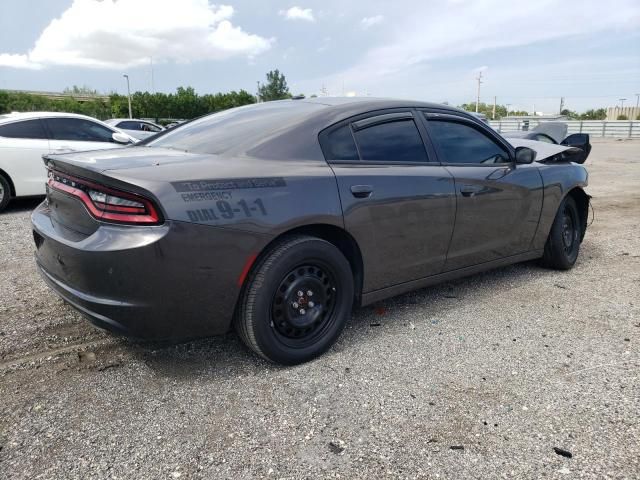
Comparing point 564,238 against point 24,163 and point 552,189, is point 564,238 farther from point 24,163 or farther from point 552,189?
point 24,163

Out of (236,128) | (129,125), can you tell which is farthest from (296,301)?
(129,125)

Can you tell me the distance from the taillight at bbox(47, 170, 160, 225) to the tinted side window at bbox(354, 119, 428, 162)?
4.57ft

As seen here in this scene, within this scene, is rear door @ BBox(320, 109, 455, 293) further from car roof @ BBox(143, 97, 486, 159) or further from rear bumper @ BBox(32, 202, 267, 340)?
rear bumper @ BBox(32, 202, 267, 340)

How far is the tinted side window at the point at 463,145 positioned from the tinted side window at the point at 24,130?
6239mm

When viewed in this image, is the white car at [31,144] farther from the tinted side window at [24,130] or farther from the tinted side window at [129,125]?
the tinted side window at [129,125]

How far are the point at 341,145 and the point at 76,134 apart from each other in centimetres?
624

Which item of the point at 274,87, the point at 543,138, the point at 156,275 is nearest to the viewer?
the point at 156,275

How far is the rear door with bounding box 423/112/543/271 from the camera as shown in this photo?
11.9 feet

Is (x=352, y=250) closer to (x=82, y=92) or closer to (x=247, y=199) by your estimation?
(x=247, y=199)

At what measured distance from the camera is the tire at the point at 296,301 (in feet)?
8.76

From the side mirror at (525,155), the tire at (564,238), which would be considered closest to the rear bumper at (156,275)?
the side mirror at (525,155)

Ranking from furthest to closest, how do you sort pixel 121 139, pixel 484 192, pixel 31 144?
pixel 121 139 → pixel 31 144 → pixel 484 192

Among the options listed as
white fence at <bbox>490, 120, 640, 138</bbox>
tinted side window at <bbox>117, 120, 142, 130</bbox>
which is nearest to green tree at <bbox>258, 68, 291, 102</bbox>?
white fence at <bbox>490, 120, 640, 138</bbox>

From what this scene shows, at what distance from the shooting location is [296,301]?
2859 millimetres
